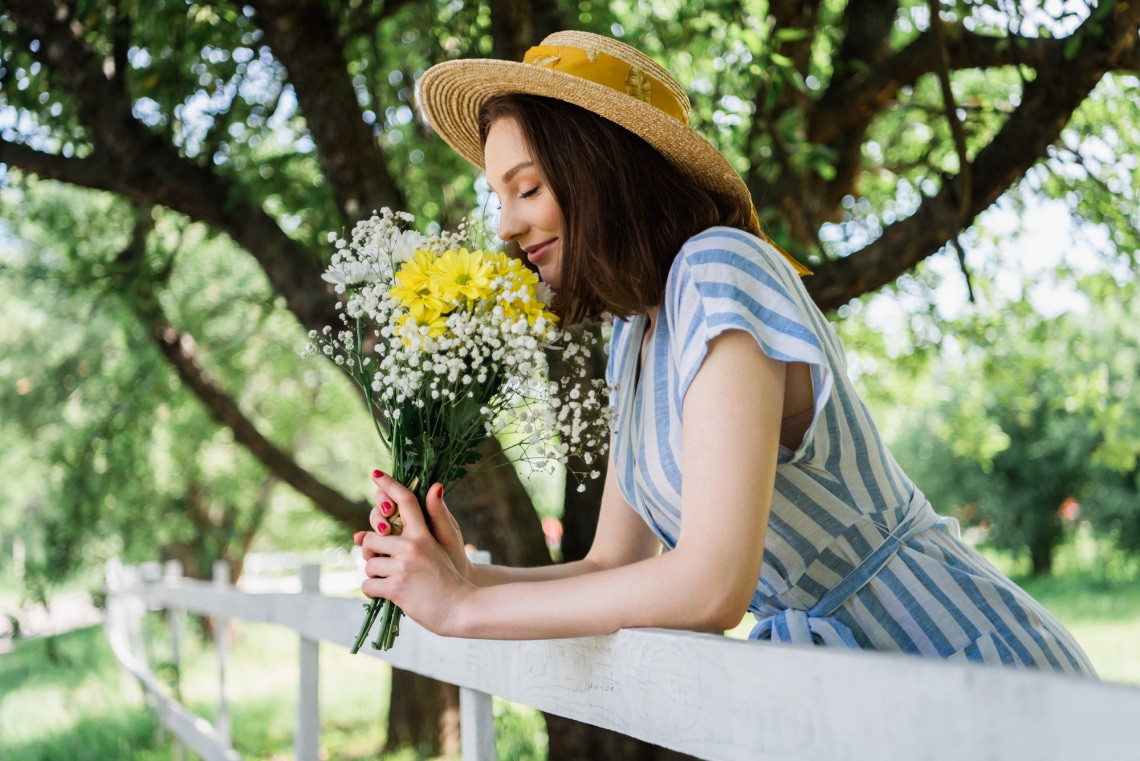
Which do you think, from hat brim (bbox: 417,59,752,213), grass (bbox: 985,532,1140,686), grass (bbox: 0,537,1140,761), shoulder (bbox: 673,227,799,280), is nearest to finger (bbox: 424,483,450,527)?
shoulder (bbox: 673,227,799,280)

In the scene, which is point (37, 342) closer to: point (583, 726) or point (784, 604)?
point (583, 726)

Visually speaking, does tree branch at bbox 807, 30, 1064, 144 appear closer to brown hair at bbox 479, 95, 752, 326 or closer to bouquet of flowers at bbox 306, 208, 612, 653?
brown hair at bbox 479, 95, 752, 326

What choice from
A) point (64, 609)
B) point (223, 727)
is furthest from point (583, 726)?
point (64, 609)

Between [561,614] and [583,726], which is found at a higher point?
[561,614]

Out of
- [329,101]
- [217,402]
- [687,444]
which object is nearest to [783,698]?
[687,444]

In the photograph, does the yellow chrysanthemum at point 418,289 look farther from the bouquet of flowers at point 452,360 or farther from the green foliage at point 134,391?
the green foliage at point 134,391

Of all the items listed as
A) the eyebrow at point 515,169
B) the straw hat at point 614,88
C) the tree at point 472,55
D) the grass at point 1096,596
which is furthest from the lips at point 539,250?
the grass at point 1096,596

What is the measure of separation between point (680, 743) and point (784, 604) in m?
0.43

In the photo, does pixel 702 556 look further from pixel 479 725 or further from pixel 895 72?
pixel 895 72

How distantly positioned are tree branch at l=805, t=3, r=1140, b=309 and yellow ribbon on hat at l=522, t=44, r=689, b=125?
1.89 m

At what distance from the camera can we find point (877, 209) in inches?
249

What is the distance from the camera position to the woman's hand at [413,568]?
143cm

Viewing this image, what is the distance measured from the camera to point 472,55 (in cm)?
404

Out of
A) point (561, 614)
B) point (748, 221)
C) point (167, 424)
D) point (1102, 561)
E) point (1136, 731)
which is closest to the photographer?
point (1136, 731)
